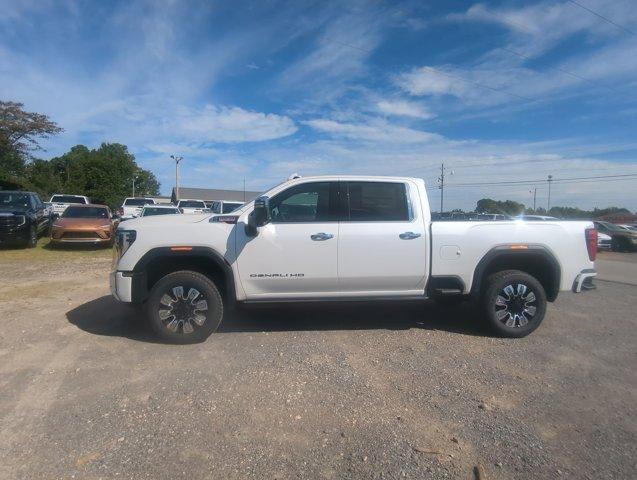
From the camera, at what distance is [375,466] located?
2848 millimetres

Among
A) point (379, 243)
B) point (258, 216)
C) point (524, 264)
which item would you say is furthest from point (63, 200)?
point (524, 264)

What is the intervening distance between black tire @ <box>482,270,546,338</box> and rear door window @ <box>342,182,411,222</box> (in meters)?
1.38

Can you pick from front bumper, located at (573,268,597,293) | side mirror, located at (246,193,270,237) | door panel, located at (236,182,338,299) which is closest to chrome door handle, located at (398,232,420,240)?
door panel, located at (236,182,338,299)

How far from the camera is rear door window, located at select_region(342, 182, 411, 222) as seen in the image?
5348 millimetres

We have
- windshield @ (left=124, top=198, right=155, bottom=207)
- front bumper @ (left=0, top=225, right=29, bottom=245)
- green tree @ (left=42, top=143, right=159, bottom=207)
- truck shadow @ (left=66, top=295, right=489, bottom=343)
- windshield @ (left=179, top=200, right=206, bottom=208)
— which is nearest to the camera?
truck shadow @ (left=66, top=295, right=489, bottom=343)

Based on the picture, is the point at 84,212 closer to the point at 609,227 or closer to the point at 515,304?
the point at 515,304

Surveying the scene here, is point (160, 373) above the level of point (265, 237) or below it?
below

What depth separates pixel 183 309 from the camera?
4.99 meters

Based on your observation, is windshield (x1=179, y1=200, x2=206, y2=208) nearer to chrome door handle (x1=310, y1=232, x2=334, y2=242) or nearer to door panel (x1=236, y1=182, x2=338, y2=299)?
door panel (x1=236, y1=182, x2=338, y2=299)

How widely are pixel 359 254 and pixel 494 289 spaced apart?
5.51 feet

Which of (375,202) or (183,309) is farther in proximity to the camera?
(375,202)

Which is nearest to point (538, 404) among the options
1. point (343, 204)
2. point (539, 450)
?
point (539, 450)

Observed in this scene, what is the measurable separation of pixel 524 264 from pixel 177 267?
426 cm

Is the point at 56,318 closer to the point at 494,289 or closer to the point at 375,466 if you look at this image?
the point at 375,466
